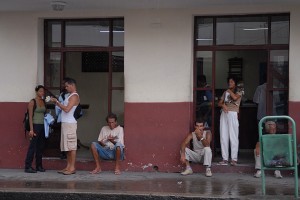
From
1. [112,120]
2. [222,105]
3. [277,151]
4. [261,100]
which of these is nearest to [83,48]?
[112,120]

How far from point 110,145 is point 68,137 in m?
0.80

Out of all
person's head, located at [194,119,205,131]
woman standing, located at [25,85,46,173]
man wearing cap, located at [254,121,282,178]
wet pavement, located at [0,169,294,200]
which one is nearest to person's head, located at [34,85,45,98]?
woman standing, located at [25,85,46,173]

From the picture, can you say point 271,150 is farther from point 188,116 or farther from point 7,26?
point 7,26

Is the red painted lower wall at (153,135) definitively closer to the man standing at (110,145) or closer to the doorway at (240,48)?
the man standing at (110,145)

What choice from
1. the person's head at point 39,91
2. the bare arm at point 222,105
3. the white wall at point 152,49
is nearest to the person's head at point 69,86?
the person's head at point 39,91

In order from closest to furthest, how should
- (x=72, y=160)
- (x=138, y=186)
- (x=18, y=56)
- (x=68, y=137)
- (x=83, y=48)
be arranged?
(x=138, y=186) < (x=68, y=137) < (x=72, y=160) < (x=18, y=56) < (x=83, y=48)

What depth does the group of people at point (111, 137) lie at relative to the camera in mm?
10289

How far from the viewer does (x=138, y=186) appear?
30.6 ft

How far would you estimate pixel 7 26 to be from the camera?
11.1 m

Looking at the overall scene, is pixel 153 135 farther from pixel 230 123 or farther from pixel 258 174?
pixel 258 174

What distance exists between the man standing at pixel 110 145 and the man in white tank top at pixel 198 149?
3.85 ft

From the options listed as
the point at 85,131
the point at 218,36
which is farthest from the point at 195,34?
the point at 85,131

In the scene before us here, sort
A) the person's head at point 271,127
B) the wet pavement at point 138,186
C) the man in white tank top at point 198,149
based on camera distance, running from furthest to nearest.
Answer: the man in white tank top at point 198,149, the person's head at point 271,127, the wet pavement at point 138,186

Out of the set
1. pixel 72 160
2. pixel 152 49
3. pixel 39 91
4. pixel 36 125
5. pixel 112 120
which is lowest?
pixel 72 160
